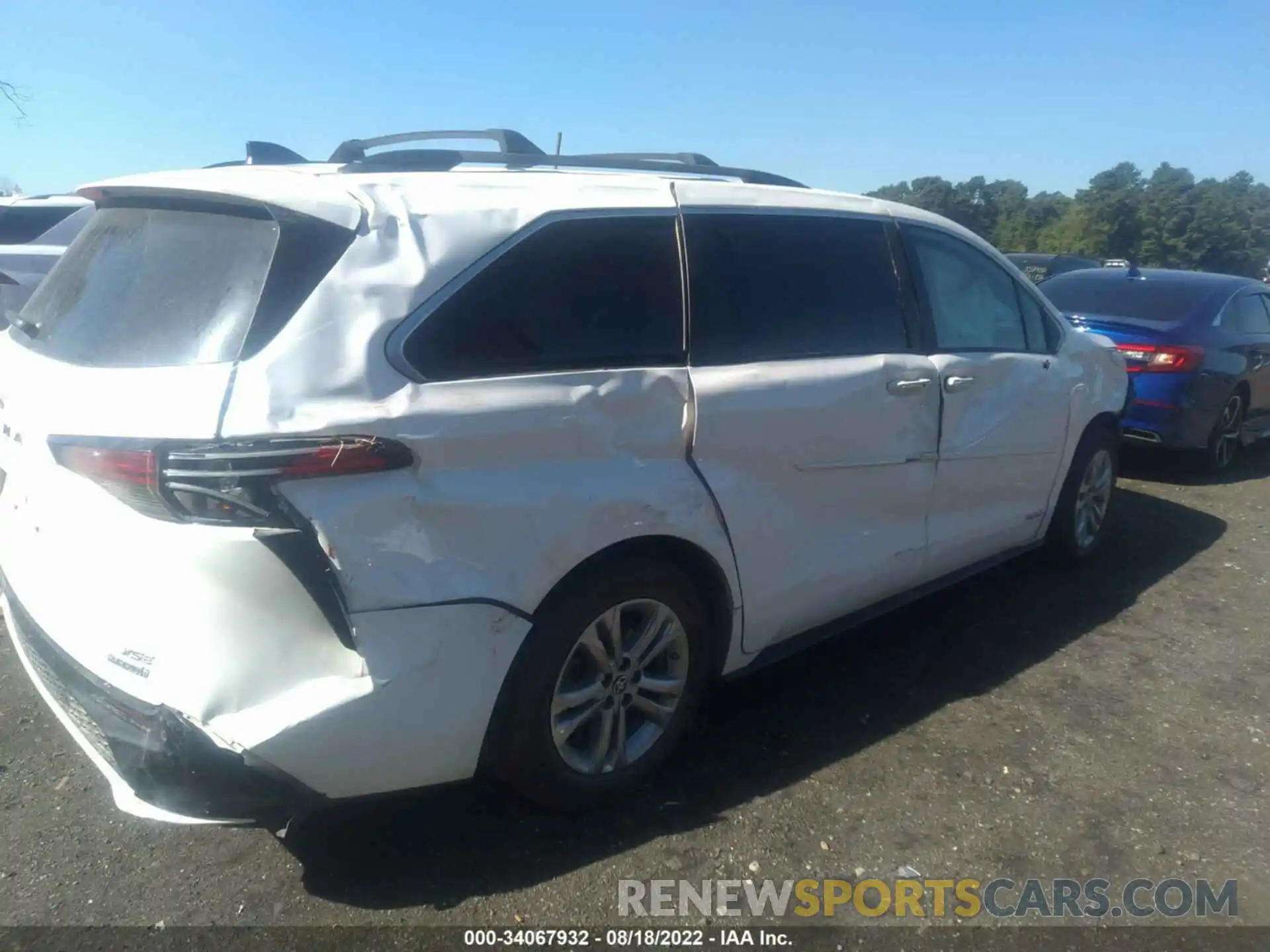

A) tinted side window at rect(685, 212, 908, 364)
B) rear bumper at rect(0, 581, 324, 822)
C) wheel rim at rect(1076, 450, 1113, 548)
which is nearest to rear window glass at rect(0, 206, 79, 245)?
tinted side window at rect(685, 212, 908, 364)

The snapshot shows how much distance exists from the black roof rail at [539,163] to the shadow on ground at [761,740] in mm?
1851

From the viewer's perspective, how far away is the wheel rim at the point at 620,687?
117 inches

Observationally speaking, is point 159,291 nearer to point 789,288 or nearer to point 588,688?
point 588,688

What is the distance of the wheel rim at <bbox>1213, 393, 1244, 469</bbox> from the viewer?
7664mm

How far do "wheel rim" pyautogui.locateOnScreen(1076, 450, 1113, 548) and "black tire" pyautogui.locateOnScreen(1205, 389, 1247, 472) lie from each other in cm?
257

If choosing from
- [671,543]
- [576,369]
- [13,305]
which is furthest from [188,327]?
[13,305]

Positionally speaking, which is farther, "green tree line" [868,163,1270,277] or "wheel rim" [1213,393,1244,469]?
"green tree line" [868,163,1270,277]

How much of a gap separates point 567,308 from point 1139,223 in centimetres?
3744

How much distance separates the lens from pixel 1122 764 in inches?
140

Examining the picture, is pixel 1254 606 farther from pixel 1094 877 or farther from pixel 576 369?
pixel 576 369

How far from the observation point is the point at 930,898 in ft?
9.39

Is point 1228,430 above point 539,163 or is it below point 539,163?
below

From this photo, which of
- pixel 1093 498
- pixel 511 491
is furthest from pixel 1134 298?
pixel 511 491

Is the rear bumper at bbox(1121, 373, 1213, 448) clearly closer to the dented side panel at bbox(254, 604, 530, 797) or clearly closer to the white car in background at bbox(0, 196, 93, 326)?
the dented side panel at bbox(254, 604, 530, 797)
